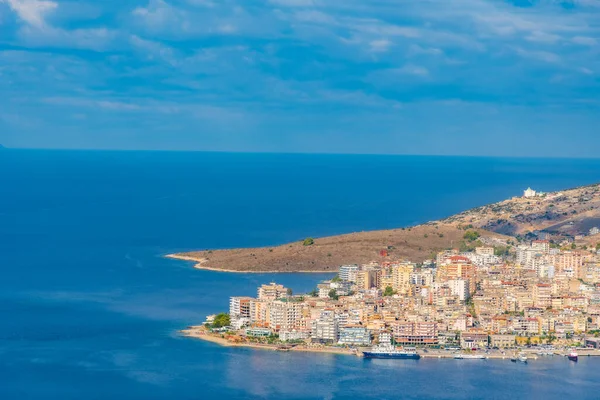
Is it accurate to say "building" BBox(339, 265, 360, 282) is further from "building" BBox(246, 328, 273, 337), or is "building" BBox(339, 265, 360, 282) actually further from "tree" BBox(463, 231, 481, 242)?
"tree" BBox(463, 231, 481, 242)

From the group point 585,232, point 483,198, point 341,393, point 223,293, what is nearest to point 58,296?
point 223,293

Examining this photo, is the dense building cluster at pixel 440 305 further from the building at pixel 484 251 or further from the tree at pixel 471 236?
the tree at pixel 471 236

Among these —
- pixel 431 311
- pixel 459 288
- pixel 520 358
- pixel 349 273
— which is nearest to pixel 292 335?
pixel 431 311

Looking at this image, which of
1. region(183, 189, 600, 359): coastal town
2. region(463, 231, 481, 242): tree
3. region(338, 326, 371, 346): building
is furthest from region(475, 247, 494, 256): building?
region(338, 326, 371, 346): building

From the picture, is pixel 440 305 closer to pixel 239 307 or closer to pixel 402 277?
pixel 402 277

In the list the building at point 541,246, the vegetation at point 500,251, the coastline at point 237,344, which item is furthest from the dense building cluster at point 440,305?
the vegetation at point 500,251

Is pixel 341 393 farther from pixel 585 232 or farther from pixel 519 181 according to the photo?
pixel 519 181

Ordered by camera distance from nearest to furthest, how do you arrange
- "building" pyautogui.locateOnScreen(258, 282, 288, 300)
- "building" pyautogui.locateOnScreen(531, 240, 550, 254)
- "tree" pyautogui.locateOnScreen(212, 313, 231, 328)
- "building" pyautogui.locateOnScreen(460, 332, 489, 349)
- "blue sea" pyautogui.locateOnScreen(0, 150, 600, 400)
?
1. "blue sea" pyautogui.locateOnScreen(0, 150, 600, 400)
2. "building" pyautogui.locateOnScreen(460, 332, 489, 349)
3. "tree" pyautogui.locateOnScreen(212, 313, 231, 328)
4. "building" pyautogui.locateOnScreen(258, 282, 288, 300)
5. "building" pyautogui.locateOnScreen(531, 240, 550, 254)
